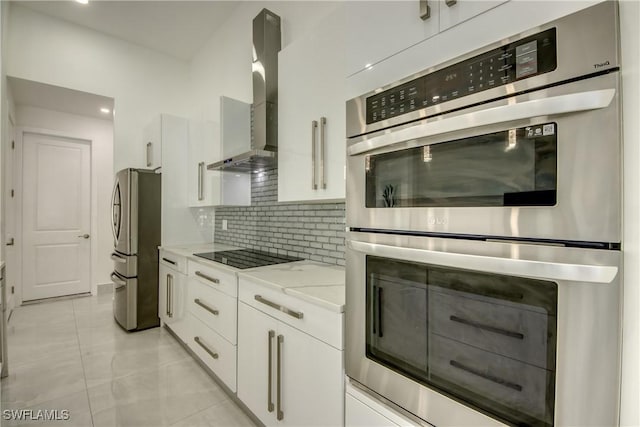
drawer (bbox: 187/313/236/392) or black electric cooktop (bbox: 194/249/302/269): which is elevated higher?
black electric cooktop (bbox: 194/249/302/269)

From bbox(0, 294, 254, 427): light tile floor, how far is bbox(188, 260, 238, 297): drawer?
741 millimetres

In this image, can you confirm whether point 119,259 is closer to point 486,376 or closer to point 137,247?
point 137,247

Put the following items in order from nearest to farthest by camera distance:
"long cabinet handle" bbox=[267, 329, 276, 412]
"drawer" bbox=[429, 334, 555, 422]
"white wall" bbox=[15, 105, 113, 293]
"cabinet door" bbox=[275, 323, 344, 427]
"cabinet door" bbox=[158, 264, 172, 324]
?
1. "drawer" bbox=[429, 334, 555, 422]
2. "cabinet door" bbox=[275, 323, 344, 427]
3. "long cabinet handle" bbox=[267, 329, 276, 412]
4. "cabinet door" bbox=[158, 264, 172, 324]
5. "white wall" bbox=[15, 105, 113, 293]

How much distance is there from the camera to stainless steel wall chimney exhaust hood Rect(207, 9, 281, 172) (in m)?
2.24

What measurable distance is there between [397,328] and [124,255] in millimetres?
3138

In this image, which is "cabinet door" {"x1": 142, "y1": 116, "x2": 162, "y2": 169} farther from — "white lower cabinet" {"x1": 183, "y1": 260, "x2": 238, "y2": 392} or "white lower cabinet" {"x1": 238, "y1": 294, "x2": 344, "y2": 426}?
"white lower cabinet" {"x1": 238, "y1": 294, "x2": 344, "y2": 426}

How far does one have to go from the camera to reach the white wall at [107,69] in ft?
10.1

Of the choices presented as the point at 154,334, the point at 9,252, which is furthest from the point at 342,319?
the point at 9,252

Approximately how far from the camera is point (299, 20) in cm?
238

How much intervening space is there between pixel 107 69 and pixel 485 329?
452 cm

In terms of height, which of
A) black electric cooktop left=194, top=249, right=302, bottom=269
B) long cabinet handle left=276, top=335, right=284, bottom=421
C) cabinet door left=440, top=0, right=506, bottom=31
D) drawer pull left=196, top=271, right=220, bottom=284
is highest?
cabinet door left=440, top=0, right=506, bottom=31

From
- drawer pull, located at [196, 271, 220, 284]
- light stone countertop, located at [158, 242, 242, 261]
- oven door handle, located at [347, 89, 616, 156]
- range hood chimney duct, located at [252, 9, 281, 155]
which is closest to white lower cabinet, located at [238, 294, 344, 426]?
drawer pull, located at [196, 271, 220, 284]

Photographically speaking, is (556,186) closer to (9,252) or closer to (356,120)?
(356,120)

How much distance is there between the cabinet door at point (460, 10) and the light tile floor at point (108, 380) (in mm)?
2190
